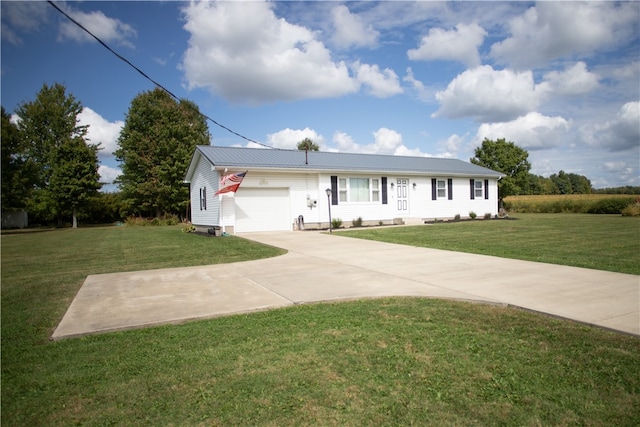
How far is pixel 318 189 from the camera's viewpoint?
19453 mm

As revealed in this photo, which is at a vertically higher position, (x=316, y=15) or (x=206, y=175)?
(x=316, y=15)

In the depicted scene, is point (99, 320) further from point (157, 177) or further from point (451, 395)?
point (157, 177)

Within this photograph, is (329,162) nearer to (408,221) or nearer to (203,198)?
(408,221)

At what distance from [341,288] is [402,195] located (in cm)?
1651

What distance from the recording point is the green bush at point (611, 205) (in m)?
29.0

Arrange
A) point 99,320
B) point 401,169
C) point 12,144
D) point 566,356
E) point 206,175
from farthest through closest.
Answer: point 12,144 → point 401,169 → point 206,175 → point 99,320 → point 566,356

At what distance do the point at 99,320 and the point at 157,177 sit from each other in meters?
31.8

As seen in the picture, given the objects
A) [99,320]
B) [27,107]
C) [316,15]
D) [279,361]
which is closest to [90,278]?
[99,320]

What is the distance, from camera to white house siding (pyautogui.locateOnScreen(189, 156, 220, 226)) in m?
17.9

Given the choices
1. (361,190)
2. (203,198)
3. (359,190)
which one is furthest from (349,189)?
(203,198)

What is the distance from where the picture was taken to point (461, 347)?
12.3ft

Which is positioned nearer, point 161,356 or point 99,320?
point 161,356

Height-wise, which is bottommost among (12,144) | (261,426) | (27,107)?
(261,426)

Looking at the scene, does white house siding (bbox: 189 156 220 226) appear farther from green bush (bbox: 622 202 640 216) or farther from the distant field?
the distant field
